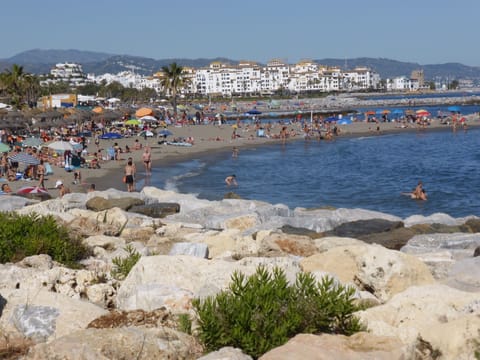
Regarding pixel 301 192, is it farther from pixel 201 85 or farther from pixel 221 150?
pixel 201 85

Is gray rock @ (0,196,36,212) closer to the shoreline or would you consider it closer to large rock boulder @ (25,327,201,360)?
the shoreline

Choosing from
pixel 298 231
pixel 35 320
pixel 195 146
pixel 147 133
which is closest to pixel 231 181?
pixel 298 231

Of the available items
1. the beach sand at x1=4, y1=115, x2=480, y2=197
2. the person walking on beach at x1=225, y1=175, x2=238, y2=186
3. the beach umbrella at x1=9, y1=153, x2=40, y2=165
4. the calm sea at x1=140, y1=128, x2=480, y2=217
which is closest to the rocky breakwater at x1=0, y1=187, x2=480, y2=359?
the calm sea at x1=140, y1=128, x2=480, y2=217

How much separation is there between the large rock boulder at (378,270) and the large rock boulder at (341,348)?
2.20 metres

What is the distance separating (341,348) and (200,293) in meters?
1.71

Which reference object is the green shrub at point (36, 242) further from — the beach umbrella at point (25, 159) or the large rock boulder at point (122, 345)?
the beach umbrella at point (25, 159)

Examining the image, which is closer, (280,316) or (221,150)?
(280,316)

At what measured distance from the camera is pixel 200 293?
21.1 ft

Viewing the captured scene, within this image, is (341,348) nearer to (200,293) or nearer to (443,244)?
Answer: (200,293)

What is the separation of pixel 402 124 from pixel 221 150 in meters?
24.7

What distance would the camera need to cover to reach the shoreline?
2836cm

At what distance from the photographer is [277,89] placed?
610 ft

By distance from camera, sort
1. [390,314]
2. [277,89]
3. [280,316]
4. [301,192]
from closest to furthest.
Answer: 1. [280,316]
2. [390,314]
3. [301,192]
4. [277,89]

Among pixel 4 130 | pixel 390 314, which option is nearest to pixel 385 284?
pixel 390 314
